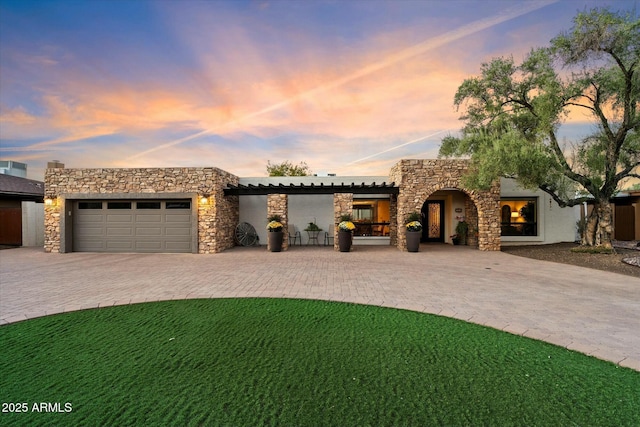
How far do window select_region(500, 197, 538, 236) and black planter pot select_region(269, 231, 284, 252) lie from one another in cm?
1110

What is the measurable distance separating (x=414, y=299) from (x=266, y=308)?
264 cm

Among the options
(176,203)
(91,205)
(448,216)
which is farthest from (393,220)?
(91,205)

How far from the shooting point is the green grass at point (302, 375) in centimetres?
209

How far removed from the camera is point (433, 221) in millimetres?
15297

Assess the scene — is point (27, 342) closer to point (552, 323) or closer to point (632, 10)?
point (552, 323)

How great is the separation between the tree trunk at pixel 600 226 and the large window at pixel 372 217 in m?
7.86

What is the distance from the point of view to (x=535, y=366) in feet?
9.13

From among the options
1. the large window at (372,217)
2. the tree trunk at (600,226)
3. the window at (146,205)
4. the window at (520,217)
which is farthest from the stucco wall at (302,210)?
the tree trunk at (600,226)

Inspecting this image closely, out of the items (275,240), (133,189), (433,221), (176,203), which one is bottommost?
(275,240)

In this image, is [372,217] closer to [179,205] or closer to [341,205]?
[341,205]

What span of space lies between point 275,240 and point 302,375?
29.5 ft

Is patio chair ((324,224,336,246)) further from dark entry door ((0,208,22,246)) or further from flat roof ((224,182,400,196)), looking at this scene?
dark entry door ((0,208,22,246))

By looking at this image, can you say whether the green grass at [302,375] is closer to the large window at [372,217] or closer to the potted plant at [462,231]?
the large window at [372,217]

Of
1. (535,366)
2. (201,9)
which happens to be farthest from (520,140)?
(201,9)
